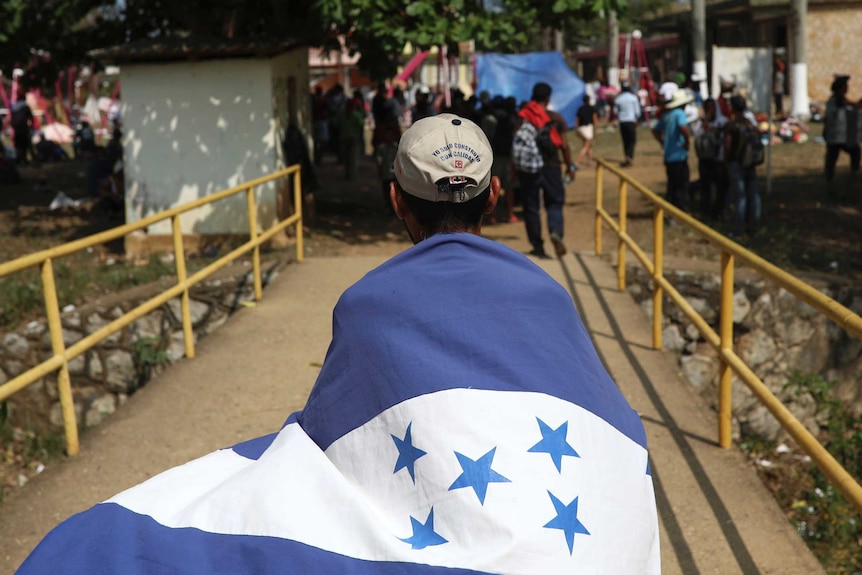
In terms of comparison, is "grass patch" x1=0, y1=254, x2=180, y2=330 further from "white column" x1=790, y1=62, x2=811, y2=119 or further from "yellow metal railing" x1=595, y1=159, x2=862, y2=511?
"white column" x1=790, y1=62, x2=811, y2=119

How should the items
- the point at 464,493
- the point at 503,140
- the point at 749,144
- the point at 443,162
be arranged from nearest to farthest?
the point at 464,493
the point at 443,162
the point at 749,144
the point at 503,140

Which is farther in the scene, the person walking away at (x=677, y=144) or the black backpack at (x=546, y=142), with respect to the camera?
the person walking away at (x=677, y=144)

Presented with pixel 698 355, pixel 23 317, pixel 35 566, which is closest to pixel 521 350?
pixel 35 566

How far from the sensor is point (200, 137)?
13.2 meters

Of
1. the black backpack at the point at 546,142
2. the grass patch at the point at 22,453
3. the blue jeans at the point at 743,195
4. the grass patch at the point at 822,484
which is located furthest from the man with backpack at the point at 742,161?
the grass patch at the point at 22,453

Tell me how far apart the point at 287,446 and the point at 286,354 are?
513 cm

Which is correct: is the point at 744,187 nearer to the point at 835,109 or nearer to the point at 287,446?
the point at 835,109

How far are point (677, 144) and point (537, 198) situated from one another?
405 centimetres

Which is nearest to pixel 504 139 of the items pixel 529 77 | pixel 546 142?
pixel 546 142

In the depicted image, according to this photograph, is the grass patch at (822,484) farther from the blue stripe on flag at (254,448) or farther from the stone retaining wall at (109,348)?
the stone retaining wall at (109,348)

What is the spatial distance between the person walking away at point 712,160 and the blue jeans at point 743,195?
36 cm

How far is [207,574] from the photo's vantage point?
213cm

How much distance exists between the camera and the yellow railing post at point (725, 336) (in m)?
5.20

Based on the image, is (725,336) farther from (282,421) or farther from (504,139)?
(504,139)
